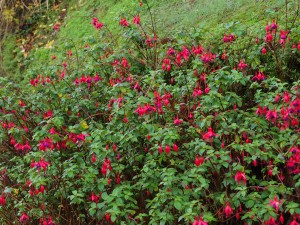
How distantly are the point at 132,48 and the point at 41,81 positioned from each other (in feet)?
3.34

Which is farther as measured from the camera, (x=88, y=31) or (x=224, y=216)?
(x=88, y=31)

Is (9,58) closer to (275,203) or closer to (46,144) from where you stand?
(46,144)

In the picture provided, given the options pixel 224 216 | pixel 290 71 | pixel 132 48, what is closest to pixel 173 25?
pixel 132 48

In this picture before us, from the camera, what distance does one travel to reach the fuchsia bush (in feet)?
9.98

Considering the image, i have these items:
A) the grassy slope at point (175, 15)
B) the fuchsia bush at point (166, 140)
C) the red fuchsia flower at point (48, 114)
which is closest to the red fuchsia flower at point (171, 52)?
the fuchsia bush at point (166, 140)

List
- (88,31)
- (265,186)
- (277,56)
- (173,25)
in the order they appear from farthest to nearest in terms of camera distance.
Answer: (88,31), (173,25), (277,56), (265,186)

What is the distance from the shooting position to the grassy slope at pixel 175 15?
4.98 metres

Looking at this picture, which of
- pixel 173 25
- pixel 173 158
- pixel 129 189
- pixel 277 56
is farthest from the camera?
pixel 173 25

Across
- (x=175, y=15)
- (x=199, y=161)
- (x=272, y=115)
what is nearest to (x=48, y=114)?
(x=199, y=161)

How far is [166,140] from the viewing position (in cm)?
321

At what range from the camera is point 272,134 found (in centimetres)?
333

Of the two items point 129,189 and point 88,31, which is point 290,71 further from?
point 88,31

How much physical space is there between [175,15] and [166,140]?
3154mm

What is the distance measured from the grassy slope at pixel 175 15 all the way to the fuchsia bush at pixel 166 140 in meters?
0.45
